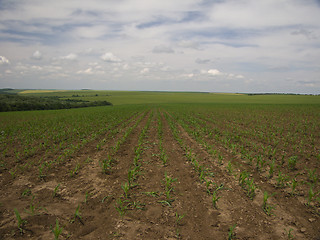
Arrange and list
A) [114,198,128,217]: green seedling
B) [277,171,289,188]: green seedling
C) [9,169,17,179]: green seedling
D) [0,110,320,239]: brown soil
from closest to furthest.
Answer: [0,110,320,239]: brown soil, [114,198,128,217]: green seedling, [277,171,289,188]: green seedling, [9,169,17,179]: green seedling

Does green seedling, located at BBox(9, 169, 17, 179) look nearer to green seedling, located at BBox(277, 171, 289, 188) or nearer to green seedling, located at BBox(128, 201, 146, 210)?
green seedling, located at BBox(128, 201, 146, 210)

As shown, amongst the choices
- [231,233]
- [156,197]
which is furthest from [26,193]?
[231,233]

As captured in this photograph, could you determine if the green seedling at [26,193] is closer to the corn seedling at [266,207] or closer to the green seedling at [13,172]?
the green seedling at [13,172]

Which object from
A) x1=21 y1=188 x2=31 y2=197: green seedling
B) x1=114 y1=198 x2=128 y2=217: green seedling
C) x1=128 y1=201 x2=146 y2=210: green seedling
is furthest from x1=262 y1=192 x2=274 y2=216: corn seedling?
x1=21 y1=188 x2=31 y2=197: green seedling

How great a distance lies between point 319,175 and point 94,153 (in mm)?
9851

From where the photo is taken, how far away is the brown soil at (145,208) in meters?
3.85

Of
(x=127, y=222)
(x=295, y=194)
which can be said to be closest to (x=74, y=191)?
(x=127, y=222)

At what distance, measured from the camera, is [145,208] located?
15.5ft

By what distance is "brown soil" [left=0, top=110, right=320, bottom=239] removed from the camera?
3.85m

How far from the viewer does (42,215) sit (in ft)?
14.1

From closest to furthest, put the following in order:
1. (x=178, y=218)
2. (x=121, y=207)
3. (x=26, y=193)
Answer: (x=178, y=218) < (x=121, y=207) < (x=26, y=193)

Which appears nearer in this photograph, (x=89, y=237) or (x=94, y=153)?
(x=89, y=237)

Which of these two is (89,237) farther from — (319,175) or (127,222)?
(319,175)

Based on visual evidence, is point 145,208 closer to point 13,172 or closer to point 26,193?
point 26,193
